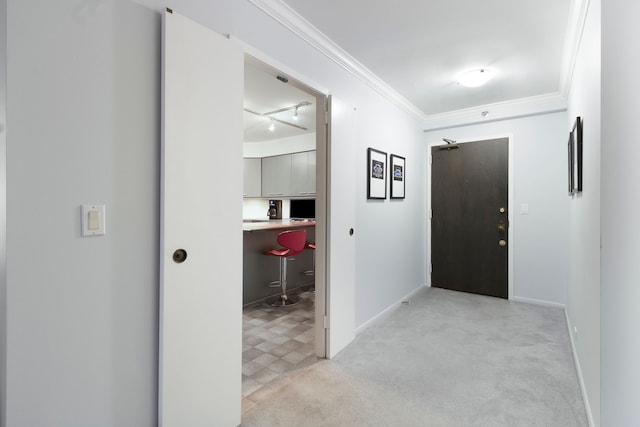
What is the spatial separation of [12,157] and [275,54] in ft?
4.72

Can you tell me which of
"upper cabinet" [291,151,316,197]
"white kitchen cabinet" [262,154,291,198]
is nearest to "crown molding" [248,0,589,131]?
"upper cabinet" [291,151,316,197]

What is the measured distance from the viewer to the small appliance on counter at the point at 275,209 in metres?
6.37

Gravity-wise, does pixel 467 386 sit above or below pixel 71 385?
below

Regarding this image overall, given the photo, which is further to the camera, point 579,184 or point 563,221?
point 563,221

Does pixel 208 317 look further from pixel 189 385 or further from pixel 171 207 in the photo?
pixel 171 207

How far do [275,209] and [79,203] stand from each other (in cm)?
522

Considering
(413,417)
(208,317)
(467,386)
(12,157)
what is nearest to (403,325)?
(467,386)

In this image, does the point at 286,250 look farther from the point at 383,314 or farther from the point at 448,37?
the point at 448,37

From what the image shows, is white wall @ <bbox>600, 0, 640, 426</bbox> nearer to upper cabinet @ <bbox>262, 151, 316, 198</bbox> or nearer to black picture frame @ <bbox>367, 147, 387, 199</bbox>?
black picture frame @ <bbox>367, 147, 387, 199</bbox>

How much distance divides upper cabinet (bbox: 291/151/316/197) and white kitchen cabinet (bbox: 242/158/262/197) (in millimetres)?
908

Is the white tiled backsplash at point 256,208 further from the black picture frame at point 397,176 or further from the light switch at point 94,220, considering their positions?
the light switch at point 94,220

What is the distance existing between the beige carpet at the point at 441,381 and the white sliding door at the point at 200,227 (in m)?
0.45

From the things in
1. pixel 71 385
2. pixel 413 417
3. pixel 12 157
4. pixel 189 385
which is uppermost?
pixel 12 157

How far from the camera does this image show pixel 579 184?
2172 mm
